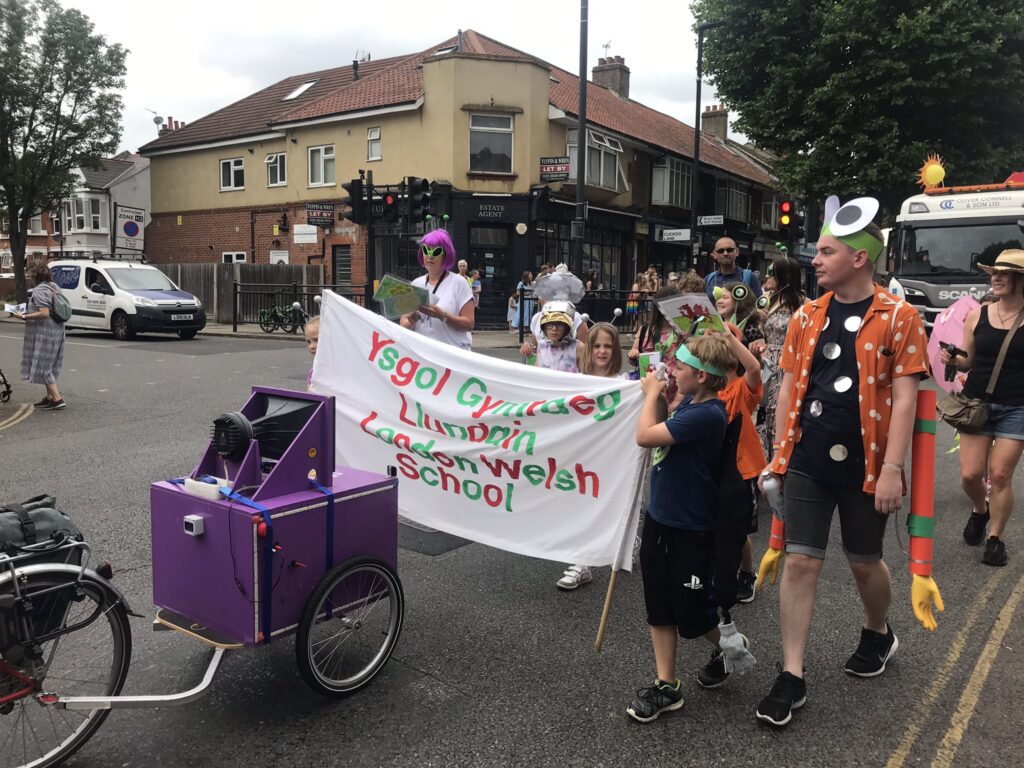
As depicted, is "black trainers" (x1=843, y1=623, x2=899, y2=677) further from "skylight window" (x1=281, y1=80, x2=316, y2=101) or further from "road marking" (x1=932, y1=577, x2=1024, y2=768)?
"skylight window" (x1=281, y1=80, x2=316, y2=101)

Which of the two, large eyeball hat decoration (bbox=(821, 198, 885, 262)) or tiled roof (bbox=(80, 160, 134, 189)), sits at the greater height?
tiled roof (bbox=(80, 160, 134, 189))

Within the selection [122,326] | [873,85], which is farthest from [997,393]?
[122,326]

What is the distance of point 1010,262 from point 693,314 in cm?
233

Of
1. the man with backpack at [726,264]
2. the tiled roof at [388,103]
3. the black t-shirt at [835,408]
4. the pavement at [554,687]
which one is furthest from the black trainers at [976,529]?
the tiled roof at [388,103]

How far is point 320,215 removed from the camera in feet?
88.8

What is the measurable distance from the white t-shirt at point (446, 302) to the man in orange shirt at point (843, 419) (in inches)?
107

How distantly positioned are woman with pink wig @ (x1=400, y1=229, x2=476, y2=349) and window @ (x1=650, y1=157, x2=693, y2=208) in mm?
28001

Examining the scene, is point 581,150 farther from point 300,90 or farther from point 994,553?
point 300,90

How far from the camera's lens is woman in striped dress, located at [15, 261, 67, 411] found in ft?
33.4

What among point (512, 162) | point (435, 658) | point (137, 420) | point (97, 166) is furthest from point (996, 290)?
point (97, 166)

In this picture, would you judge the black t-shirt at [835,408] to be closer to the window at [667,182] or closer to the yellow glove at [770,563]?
the yellow glove at [770,563]

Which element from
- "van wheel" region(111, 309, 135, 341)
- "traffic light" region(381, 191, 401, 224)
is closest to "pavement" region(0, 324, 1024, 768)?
"traffic light" region(381, 191, 401, 224)

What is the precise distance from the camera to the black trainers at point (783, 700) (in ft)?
10.3

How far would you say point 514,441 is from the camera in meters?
4.24
